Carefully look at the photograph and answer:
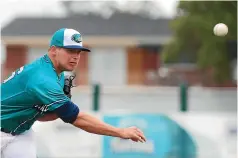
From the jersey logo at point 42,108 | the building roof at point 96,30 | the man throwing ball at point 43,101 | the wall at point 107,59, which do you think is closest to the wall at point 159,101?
the man throwing ball at point 43,101

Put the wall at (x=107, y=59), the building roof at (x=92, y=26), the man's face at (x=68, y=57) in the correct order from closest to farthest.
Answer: the man's face at (x=68, y=57)
the wall at (x=107, y=59)
the building roof at (x=92, y=26)

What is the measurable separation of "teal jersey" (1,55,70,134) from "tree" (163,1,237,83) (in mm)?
8352

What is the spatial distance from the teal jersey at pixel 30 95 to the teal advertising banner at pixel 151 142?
174 inches

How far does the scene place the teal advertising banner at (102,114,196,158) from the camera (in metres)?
8.05

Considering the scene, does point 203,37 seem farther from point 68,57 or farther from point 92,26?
point 68,57

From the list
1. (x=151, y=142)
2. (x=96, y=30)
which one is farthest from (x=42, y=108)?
(x=96, y=30)

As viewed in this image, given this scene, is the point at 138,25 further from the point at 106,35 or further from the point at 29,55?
the point at 29,55

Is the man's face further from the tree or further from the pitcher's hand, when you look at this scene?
the tree

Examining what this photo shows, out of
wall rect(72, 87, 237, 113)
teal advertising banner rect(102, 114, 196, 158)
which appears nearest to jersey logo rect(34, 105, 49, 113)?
teal advertising banner rect(102, 114, 196, 158)

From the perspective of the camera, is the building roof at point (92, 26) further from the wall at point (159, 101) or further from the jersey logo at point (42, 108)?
the jersey logo at point (42, 108)

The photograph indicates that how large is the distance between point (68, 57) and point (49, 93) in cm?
25

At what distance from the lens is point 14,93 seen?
3545 millimetres

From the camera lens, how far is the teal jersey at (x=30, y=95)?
3.38 m

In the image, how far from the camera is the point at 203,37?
16172mm
